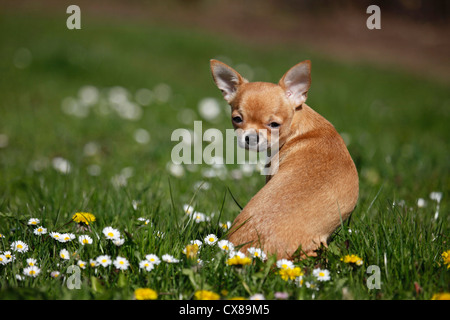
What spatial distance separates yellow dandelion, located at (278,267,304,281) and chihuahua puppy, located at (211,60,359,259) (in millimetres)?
160

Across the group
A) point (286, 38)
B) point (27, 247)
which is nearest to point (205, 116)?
point (27, 247)

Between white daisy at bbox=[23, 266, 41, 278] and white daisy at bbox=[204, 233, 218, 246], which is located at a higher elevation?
white daisy at bbox=[204, 233, 218, 246]

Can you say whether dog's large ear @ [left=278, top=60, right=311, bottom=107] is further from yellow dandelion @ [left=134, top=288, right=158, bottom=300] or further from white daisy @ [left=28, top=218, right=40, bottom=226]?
white daisy @ [left=28, top=218, right=40, bottom=226]

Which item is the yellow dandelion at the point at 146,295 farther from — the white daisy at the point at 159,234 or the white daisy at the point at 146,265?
the white daisy at the point at 159,234

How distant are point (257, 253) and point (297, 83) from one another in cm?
123

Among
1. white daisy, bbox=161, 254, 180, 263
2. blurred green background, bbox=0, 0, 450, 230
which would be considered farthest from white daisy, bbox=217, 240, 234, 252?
blurred green background, bbox=0, 0, 450, 230

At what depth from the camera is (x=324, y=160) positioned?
105 inches

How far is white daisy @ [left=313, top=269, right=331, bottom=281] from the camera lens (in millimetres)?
2217

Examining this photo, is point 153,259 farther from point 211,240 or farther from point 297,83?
point 297,83

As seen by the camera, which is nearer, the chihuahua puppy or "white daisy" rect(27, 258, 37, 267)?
"white daisy" rect(27, 258, 37, 267)

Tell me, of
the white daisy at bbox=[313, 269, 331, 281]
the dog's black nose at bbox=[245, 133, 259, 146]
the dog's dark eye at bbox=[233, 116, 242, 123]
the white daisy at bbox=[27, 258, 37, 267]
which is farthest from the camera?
the dog's dark eye at bbox=[233, 116, 242, 123]

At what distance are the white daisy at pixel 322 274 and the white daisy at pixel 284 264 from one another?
0.41ft
